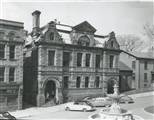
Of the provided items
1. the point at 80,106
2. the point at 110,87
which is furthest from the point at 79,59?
the point at 80,106

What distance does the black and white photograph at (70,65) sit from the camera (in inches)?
806

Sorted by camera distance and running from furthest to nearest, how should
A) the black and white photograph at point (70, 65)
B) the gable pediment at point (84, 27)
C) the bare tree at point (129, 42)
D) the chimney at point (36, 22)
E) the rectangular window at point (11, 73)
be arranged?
the bare tree at point (129, 42)
the gable pediment at point (84, 27)
the chimney at point (36, 22)
the rectangular window at point (11, 73)
the black and white photograph at point (70, 65)

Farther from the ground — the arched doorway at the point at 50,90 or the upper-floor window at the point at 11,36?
the upper-floor window at the point at 11,36

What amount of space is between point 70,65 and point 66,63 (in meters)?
0.64

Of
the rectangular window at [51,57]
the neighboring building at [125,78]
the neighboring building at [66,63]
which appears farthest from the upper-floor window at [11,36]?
the neighboring building at [125,78]

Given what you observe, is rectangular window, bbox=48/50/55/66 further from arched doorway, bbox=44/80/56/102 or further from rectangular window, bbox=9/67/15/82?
rectangular window, bbox=9/67/15/82

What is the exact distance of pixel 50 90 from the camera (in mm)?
33688

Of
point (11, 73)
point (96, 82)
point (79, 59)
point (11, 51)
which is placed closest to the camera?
point (11, 51)

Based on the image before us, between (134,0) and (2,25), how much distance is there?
1591 cm

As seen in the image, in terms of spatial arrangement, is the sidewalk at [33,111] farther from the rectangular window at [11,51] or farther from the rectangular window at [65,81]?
the rectangular window at [11,51]

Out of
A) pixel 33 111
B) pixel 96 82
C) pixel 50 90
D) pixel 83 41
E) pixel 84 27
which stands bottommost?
pixel 33 111

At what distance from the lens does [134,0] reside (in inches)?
711

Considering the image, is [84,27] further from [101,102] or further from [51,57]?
[101,102]

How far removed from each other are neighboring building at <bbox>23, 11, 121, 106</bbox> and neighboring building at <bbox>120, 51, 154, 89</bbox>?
8120 mm
